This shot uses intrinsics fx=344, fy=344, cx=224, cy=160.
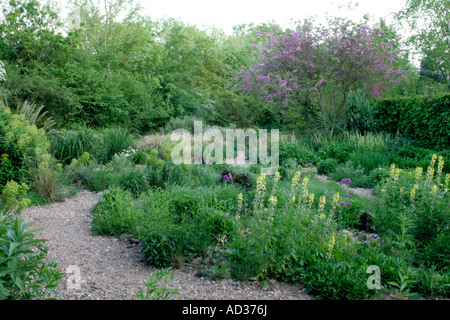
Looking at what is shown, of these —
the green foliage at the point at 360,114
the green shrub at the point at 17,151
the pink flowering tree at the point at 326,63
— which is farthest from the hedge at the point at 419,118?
the green shrub at the point at 17,151

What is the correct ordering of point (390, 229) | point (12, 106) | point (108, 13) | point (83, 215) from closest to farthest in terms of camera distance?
1. point (390, 229)
2. point (83, 215)
3. point (12, 106)
4. point (108, 13)

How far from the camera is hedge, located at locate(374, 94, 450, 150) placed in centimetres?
776

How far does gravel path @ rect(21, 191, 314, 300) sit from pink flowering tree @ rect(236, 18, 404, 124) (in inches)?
354

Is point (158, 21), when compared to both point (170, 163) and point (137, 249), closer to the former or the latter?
point (170, 163)

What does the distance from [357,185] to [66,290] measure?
522cm

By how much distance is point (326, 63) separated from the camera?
11586 millimetres

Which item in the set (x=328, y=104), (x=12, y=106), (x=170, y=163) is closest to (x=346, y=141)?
(x=328, y=104)

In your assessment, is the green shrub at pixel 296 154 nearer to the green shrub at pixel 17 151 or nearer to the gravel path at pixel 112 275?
the green shrub at pixel 17 151

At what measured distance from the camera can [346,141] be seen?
951 centimetres
